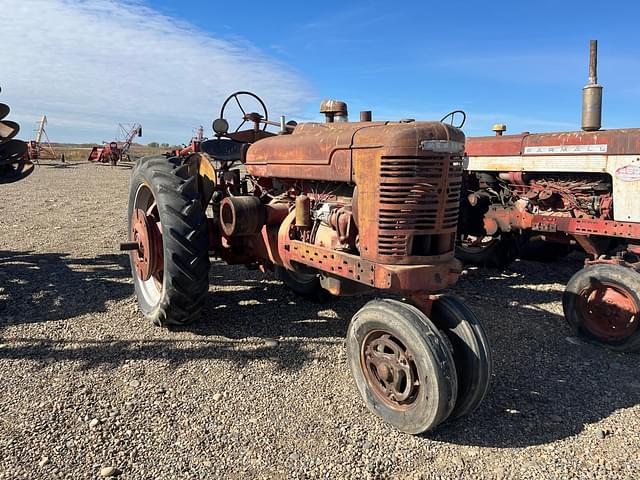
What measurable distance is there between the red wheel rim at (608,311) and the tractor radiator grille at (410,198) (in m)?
2.10

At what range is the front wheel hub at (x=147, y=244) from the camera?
4.13 m

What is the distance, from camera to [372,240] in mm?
2908

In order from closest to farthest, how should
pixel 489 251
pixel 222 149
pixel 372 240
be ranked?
pixel 372 240 → pixel 222 149 → pixel 489 251

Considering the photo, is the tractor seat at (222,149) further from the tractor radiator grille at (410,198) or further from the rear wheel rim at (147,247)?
the tractor radiator grille at (410,198)

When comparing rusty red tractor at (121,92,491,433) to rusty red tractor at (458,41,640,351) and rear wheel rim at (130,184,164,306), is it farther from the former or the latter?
rusty red tractor at (458,41,640,351)

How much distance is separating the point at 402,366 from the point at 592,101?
4.23m

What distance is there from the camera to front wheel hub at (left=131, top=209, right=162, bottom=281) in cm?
413

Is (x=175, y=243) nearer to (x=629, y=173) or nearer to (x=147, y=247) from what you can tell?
(x=147, y=247)

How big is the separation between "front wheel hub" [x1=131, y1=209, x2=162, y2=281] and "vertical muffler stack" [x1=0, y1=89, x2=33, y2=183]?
6.36ft

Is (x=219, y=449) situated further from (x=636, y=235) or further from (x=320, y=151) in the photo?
(x=636, y=235)

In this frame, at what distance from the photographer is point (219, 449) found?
103 inches

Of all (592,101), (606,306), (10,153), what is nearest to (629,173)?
→ (592,101)

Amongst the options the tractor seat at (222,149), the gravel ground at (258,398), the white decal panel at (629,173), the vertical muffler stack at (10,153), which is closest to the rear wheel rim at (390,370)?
the gravel ground at (258,398)

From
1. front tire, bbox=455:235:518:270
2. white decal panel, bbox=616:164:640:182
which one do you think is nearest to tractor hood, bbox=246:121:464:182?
white decal panel, bbox=616:164:640:182
